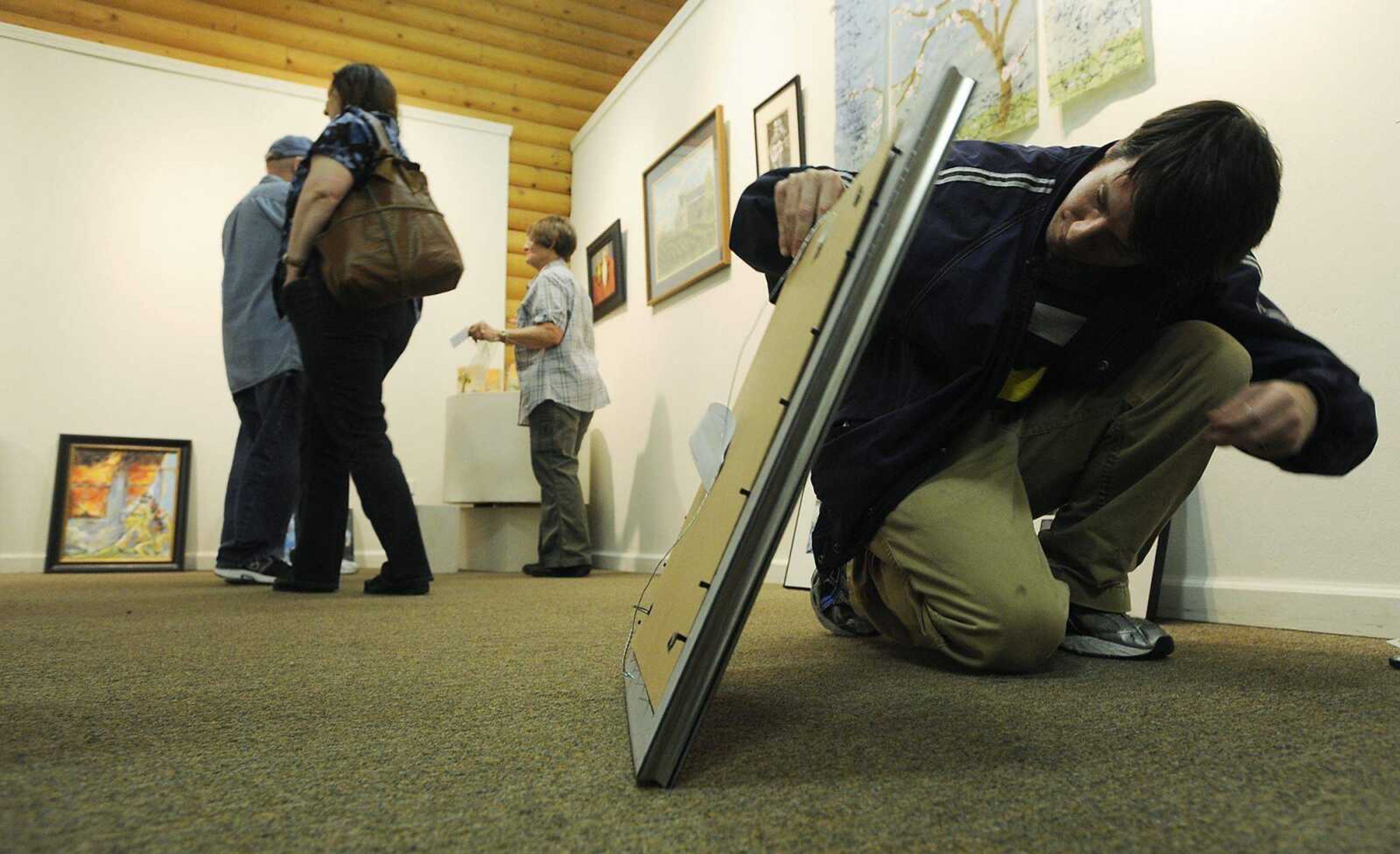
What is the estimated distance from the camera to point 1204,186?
78 centimetres

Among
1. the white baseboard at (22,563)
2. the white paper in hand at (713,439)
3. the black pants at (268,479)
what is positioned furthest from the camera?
the white baseboard at (22,563)

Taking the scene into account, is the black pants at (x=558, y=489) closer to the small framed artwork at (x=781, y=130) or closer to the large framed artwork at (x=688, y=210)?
the large framed artwork at (x=688, y=210)

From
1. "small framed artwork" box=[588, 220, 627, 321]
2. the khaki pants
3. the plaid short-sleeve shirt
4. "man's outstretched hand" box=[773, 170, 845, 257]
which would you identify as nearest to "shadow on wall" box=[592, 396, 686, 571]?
the plaid short-sleeve shirt

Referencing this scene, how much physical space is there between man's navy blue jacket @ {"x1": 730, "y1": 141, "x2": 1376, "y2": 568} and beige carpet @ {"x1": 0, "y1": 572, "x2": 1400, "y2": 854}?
230 millimetres

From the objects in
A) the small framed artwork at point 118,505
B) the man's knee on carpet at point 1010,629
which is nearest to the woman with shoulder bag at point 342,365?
the man's knee on carpet at point 1010,629

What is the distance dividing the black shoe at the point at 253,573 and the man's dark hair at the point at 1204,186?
2.17 meters

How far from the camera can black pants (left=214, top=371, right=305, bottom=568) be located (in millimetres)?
2270

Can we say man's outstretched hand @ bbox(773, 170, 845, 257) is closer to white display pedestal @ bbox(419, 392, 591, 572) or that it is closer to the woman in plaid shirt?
the woman in plaid shirt

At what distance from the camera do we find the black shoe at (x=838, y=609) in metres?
1.28

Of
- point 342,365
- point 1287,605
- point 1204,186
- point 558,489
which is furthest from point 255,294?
point 1287,605

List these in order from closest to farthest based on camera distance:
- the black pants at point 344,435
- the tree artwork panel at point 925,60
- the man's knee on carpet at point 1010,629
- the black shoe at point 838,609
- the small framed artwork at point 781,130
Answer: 1. the man's knee on carpet at point 1010,629
2. the black shoe at point 838,609
3. the black pants at point 344,435
4. the tree artwork panel at point 925,60
5. the small framed artwork at point 781,130

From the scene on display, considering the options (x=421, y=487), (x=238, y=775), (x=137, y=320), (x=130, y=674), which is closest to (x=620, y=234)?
(x=421, y=487)

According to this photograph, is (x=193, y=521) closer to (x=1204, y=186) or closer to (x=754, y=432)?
(x=754, y=432)

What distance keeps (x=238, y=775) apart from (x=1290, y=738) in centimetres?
75
